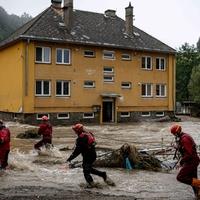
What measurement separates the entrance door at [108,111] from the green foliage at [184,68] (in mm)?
30492

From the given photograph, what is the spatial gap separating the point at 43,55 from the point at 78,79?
13.3 feet

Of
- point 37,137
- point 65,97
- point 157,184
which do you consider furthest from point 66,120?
point 157,184

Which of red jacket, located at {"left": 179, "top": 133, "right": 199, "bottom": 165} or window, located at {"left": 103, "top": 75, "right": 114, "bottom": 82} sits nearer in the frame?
red jacket, located at {"left": 179, "top": 133, "right": 199, "bottom": 165}

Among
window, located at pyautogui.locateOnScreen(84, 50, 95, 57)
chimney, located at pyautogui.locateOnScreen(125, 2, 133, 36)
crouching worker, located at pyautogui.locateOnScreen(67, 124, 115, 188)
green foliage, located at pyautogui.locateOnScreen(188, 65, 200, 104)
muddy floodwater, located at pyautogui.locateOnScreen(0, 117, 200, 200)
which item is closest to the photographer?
muddy floodwater, located at pyautogui.locateOnScreen(0, 117, 200, 200)

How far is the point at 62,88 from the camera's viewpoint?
139 ft

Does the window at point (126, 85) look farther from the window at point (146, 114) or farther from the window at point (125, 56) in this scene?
the window at point (146, 114)

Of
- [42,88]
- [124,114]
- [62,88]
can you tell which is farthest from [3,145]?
[124,114]

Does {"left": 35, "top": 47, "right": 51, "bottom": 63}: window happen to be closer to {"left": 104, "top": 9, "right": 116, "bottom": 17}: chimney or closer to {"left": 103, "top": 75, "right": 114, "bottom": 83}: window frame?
{"left": 103, "top": 75, "right": 114, "bottom": 83}: window frame

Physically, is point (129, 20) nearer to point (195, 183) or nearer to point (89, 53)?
point (89, 53)

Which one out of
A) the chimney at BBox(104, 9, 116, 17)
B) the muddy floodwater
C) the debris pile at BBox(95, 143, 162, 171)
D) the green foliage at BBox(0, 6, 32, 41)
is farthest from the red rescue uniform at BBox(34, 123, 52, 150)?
the green foliage at BBox(0, 6, 32, 41)

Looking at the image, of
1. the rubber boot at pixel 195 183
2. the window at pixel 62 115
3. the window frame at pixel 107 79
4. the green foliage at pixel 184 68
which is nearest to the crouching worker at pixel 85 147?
the rubber boot at pixel 195 183

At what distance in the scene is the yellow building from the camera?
133ft

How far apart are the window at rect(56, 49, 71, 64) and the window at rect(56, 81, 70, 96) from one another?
1.79 m

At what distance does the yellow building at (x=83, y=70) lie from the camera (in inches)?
1602
